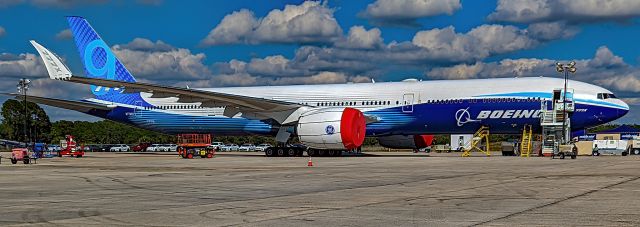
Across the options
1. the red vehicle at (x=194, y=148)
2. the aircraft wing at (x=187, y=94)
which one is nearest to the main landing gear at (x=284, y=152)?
the aircraft wing at (x=187, y=94)

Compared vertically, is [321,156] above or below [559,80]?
below

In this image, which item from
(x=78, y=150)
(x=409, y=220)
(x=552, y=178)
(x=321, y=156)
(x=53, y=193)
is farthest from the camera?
(x=78, y=150)

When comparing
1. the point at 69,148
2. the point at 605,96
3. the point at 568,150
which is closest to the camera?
the point at 568,150

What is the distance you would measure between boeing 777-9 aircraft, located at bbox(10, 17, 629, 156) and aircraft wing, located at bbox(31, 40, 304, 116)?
0.05m

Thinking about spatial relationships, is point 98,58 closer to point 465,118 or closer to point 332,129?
point 332,129

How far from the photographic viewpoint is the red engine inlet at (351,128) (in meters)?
35.3

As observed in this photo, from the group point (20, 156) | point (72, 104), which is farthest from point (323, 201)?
point (72, 104)

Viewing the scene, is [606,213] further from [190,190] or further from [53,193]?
[53,193]

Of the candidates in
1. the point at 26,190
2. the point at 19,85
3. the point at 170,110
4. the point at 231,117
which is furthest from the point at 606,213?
the point at 19,85

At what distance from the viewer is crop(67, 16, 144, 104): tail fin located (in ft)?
156

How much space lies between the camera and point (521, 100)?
120 feet

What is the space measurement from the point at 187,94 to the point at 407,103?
11.3 m

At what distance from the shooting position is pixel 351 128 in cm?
3550

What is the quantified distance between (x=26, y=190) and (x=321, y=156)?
25.7 m
